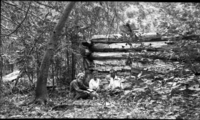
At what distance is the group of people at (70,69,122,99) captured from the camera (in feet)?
27.7

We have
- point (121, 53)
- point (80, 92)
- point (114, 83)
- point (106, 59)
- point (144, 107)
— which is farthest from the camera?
point (106, 59)

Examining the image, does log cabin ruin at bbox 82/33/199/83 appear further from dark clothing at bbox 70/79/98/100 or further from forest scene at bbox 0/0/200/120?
dark clothing at bbox 70/79/98/100

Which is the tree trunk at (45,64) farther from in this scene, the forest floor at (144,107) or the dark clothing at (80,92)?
the dark clothing at (80,92)

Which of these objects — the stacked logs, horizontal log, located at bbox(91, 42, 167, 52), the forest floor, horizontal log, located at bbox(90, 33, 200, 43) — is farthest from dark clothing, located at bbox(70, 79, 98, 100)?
horizontal log, located at bbox(91, 42, 167, 52)

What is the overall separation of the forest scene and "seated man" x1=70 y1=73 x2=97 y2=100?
1.4 inches

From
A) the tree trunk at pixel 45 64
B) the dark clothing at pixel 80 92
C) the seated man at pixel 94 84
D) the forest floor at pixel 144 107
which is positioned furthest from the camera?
the seated man at pixel 94 84

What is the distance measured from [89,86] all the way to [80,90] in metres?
0.83

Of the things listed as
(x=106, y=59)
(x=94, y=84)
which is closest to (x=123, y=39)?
(x=106, y=59)

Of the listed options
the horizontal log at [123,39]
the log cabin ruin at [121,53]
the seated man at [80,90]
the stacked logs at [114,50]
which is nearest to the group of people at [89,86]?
the seated man at [80,90]

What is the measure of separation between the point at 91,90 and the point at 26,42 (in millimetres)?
3185

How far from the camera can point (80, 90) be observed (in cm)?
852

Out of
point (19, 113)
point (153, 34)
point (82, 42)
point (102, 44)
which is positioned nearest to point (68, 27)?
point (82, 42)

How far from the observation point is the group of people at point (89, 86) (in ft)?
27.7

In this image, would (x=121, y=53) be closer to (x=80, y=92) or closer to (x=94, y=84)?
(x=94, y=84)
